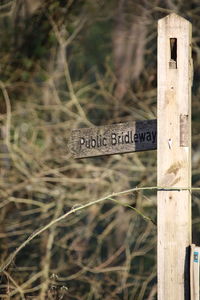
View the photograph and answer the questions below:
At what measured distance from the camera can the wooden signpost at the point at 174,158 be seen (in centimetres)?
363

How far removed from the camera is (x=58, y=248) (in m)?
8.53

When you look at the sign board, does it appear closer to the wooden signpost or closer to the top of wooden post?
the wooden signpost

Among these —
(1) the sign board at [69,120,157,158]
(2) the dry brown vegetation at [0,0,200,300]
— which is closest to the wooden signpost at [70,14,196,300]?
(1) the sign board at [69,120,157,158]

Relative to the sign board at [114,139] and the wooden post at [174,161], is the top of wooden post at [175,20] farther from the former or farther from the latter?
the sign board at [114,139]

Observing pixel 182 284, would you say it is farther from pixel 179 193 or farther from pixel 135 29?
pixel 135 29

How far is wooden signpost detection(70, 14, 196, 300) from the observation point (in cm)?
363

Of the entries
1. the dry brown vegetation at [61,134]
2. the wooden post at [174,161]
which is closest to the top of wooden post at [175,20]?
the wooden post at [174,161]

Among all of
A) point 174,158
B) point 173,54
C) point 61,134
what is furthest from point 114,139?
point 61,134

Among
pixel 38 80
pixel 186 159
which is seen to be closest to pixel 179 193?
pixel 186 159

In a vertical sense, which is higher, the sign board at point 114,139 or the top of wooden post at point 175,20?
the top of wooden post at point 175,20

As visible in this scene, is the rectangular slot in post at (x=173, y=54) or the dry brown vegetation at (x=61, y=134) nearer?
the rectangular slot in post at (x=173, y=54)

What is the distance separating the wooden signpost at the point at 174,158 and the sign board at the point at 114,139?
0.14 meters

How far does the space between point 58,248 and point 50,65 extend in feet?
6.89

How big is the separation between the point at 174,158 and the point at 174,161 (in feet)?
0.05
